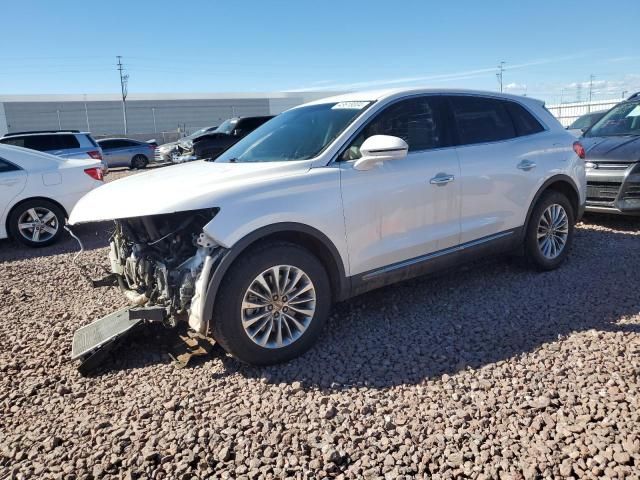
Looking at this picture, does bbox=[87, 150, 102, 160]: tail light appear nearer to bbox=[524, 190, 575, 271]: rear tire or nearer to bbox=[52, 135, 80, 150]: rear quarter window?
bbox=[52, 135, 80, 150]: rear quarter window

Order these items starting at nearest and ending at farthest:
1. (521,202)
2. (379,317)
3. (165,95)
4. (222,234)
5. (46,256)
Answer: (222,234) → (379,317) → (521,202) → (46,256) → (165,95)

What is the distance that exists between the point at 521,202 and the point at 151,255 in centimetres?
333

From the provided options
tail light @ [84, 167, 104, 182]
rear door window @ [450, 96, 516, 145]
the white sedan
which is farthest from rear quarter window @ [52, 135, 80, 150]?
rear door window @ [450, 96, 516, 145]

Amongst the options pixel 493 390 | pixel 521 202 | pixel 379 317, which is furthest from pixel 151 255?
pixel 521 202

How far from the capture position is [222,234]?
10.2ft

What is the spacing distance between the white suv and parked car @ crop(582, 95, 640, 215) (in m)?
2.53

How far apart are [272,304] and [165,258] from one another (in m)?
0.83

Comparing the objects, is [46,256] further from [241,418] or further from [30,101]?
[30,101]

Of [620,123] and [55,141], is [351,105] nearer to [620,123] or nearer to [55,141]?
[620,123]

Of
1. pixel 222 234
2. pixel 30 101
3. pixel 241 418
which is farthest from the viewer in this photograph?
pixel 30 101

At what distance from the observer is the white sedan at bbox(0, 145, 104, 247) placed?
727 cm

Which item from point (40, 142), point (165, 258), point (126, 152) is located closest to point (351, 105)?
point (165, 258)

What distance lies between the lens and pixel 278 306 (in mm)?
3375

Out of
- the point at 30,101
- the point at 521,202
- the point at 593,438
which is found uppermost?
the point at 30,101
